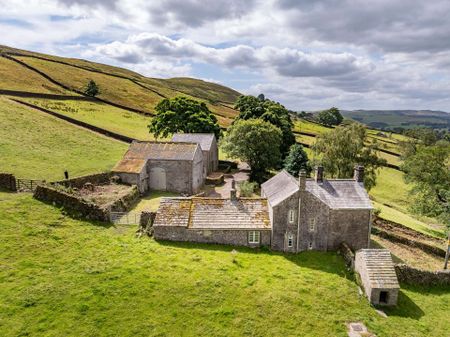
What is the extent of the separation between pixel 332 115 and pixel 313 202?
140 m

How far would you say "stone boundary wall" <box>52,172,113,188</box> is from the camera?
38938mm

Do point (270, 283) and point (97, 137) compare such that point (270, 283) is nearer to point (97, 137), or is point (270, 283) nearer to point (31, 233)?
point (31, 233)

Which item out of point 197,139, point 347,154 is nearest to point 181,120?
point 197,139

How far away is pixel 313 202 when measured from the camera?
3219 centimetres

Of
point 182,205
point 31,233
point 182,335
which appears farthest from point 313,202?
point 31,233

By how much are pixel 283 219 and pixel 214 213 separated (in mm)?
6471

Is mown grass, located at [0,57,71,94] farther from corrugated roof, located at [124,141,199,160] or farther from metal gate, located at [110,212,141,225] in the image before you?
metal gate, located at [110,212,141,225]

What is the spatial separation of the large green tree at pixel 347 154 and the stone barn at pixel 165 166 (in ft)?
64.6

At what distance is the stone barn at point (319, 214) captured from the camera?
32.1 metres

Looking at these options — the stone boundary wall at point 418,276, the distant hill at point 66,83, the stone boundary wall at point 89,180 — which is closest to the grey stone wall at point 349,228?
the stone boundary wall at point 418,276

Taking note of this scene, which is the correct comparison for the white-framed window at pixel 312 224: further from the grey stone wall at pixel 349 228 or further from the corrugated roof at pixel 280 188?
the corrugated roof at pixel 280 188

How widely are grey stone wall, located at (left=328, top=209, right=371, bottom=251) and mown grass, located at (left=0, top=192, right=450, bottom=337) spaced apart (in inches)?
86.7

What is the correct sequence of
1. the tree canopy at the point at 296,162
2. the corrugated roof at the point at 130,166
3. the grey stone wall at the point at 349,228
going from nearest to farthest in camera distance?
1. the grey stone wall at the point at 349,228
2. the corrugated roof at the point at 130,166
3. the tree canopy at the point at 296,162

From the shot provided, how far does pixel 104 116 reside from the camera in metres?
82.5
